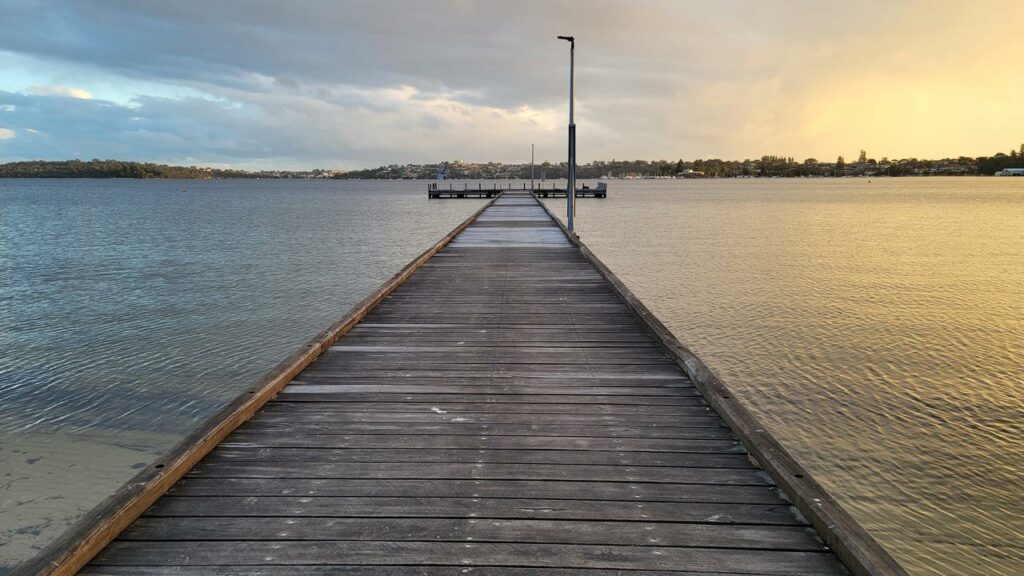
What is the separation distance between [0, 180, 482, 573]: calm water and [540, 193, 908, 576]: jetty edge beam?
6.01 meters

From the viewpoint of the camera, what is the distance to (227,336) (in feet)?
43.8

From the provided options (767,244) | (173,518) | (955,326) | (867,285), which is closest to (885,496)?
(173,518)

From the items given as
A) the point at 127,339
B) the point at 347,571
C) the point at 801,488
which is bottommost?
the point at 127,339

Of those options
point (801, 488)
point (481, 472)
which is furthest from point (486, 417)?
point (801, 488)

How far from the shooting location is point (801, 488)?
3551mm

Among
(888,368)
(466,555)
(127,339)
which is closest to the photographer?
(466,555)

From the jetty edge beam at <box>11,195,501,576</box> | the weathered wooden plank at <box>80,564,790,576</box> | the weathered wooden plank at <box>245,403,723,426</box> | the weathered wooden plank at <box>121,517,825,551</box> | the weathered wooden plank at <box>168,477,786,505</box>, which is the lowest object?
the weathered wooden plank at <box>80,564,790,576</box>

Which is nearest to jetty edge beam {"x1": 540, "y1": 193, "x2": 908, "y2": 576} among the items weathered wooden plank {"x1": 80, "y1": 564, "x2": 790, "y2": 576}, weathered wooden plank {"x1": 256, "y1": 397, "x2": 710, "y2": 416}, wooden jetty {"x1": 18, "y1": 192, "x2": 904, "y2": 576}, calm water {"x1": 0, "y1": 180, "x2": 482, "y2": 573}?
wooden jetty {"x1": 18, "y1": 192, "x2": 904, "y2": 576}

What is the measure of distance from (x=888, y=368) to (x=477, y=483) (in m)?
9.50

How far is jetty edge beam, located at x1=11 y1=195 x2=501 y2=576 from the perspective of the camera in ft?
9.60

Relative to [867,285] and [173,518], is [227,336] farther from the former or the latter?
[867,285]

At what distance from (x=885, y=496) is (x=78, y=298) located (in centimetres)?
1942

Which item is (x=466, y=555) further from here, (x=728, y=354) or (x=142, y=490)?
(x=728, y=354)

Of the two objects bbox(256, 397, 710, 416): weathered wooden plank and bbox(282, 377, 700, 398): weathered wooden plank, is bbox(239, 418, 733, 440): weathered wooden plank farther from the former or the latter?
bbox(282, 377, 700, 398): weathered wooden plank
